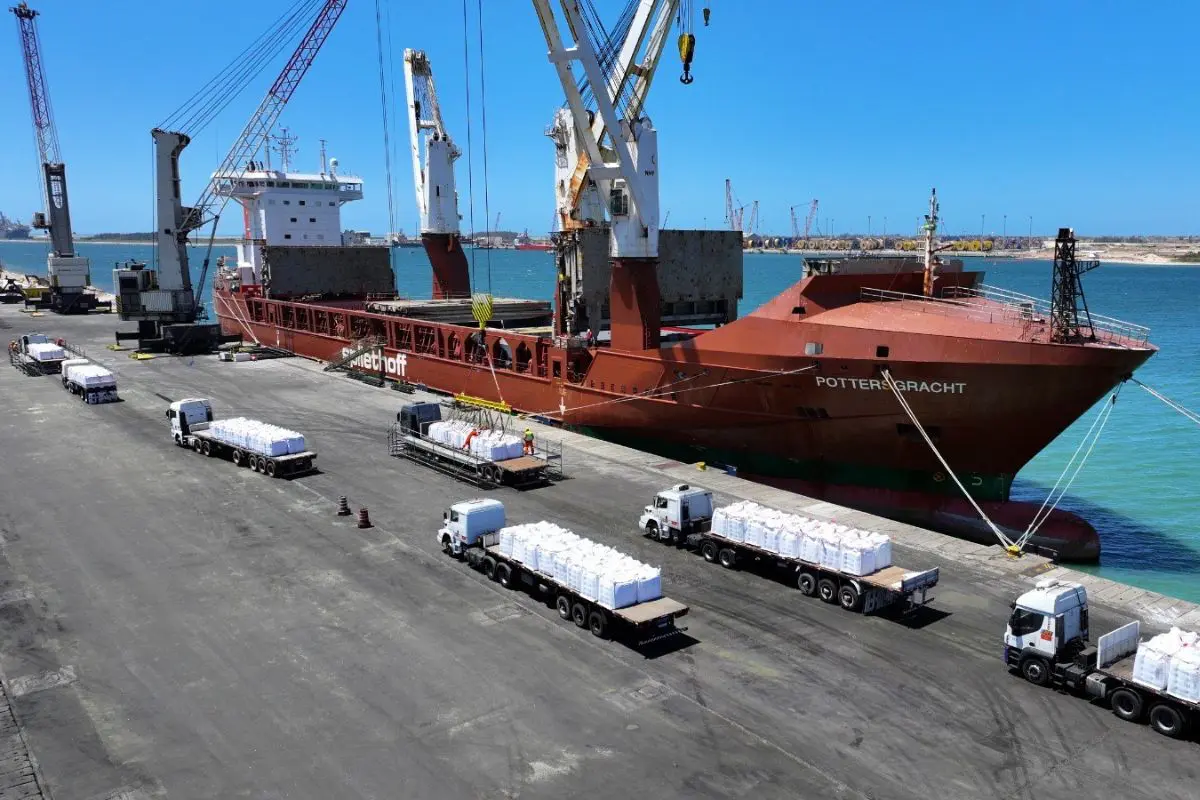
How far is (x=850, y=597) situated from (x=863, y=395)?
9989mm

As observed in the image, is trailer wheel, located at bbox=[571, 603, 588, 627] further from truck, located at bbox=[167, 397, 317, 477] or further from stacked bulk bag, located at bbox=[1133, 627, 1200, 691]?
truck, located at bbox=[167, 397, 317, 477]

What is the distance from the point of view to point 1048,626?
633 inches

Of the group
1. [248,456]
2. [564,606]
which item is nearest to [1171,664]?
[564,606]

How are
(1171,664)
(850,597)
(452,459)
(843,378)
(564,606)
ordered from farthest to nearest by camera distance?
(452,459), (843,378), (850,597), (564,606), (1171,664)

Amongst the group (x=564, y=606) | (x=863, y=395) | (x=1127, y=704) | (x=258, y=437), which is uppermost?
(x=863, y=395)

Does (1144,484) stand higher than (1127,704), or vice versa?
(1127,704)

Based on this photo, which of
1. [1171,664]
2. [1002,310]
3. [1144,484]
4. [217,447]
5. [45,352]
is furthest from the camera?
[45,352]

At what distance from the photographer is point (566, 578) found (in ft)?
62.4

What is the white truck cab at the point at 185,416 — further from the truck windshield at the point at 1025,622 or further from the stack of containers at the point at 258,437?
the truck windshield at the point at 1025,622

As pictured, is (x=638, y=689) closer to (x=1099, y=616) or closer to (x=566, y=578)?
(x=566, y=578)

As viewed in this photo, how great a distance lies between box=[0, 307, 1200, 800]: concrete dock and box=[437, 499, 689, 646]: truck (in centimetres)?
45

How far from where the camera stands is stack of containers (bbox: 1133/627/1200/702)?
14.1 metres

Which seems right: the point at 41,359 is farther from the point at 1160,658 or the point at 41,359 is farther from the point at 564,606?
the point at 1160,658

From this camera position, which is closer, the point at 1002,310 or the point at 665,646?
the point at 665,646
